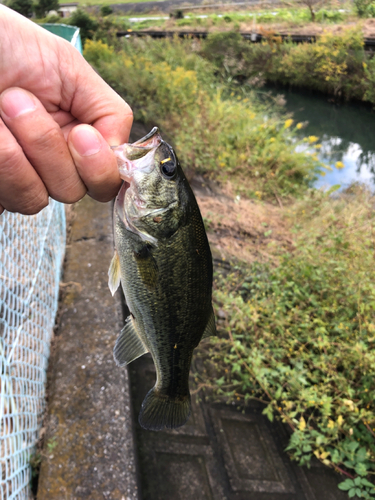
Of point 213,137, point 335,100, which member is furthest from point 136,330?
point 335,100

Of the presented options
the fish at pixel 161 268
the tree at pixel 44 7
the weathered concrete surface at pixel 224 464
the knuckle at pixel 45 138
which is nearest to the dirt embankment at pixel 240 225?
the weathered concrete surface at pixel 224 464

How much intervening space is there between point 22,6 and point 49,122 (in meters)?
16.1

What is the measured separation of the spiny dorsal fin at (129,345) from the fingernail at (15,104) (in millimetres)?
894

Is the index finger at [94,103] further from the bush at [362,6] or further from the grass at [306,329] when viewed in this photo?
the bush at [362,6]

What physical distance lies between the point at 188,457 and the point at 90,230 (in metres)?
2.38

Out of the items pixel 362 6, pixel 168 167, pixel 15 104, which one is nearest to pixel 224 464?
pixel 168 167

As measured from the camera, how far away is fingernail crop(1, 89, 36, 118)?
1.00m

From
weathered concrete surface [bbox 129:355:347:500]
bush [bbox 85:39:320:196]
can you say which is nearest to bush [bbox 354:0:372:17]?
bush [bbox 85:39:320:196]

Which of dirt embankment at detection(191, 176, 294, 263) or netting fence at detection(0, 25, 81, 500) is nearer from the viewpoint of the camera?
netting fence at detection(0, 25, 81, 500)

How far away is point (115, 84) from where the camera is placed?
8.65 meters

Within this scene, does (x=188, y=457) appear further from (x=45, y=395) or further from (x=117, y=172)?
(x=117, y=172)

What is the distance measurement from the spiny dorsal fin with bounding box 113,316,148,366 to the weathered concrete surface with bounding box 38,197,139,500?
0.94m

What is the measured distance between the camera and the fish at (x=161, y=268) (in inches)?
50.7

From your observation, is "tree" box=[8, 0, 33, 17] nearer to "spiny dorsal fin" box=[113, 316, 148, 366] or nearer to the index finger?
the index finger
